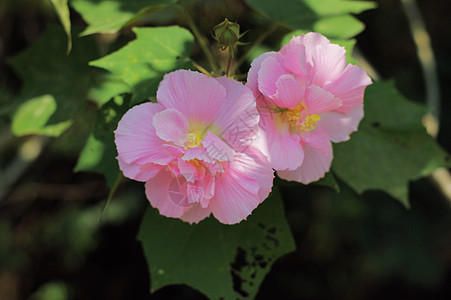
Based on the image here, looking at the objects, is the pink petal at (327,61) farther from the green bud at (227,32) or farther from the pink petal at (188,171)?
the pink petal at (188,171)

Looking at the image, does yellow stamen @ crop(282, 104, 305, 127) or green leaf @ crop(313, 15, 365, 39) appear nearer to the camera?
yellow stamen @ crop(282, 104, 305, 127)

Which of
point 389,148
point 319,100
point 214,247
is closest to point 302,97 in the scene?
point 319,100

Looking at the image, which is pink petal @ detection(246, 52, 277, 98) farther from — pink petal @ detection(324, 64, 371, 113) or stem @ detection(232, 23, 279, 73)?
stem @ detection(232, 23, 279, 73)

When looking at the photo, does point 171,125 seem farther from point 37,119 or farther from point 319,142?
point 37,119

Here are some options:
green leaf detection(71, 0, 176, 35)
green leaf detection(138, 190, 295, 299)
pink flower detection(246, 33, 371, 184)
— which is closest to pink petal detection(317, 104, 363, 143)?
pink flower detection(246, 33, 371, 184)

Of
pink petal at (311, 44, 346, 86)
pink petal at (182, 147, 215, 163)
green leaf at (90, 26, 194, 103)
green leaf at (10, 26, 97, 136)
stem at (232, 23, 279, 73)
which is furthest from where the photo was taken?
green leaf at (10, 26, 97, 136)
